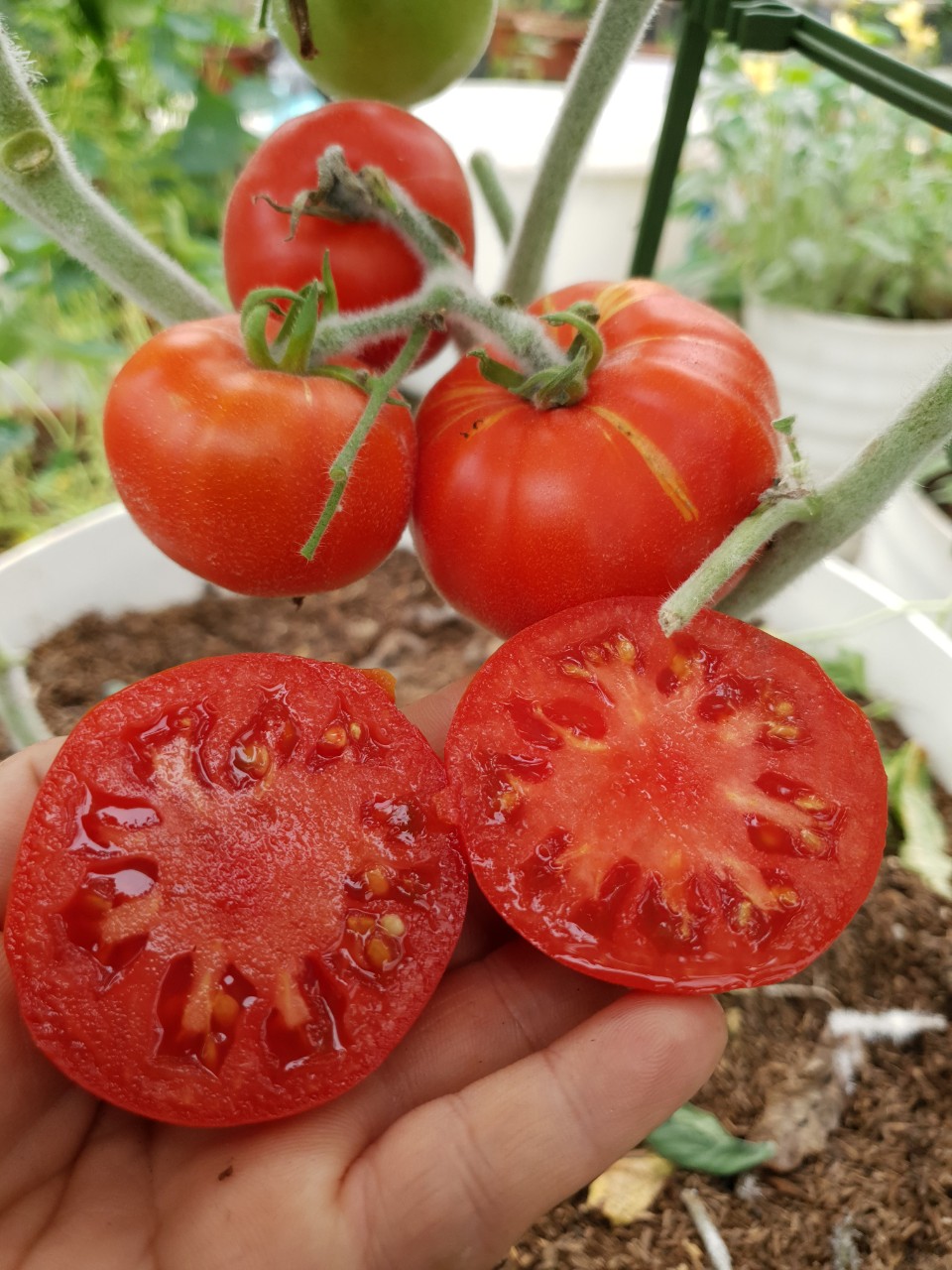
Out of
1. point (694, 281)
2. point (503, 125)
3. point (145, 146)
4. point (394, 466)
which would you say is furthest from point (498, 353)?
point (503, 125)

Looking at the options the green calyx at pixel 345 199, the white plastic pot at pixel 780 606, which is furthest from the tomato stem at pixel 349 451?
the white plastic pot at pixel 780 606

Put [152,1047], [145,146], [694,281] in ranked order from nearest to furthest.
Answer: [152,1047], [145,146], [694,281]

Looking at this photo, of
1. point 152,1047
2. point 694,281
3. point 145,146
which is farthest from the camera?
point 694,281

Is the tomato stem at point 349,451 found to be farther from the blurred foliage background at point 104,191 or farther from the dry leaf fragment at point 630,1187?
the blurred foliage background at point 104,191

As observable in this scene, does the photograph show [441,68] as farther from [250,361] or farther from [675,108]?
[250,361]

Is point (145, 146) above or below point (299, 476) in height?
below

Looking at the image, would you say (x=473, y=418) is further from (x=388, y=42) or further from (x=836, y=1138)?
(x=836, y=1138)

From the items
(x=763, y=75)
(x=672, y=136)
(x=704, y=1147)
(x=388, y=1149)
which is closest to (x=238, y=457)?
(x=388, y=1149)
